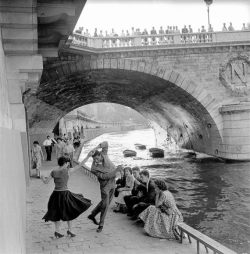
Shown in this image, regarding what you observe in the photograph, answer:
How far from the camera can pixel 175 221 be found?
5.76 m

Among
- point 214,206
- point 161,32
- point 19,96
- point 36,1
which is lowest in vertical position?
point 214,206

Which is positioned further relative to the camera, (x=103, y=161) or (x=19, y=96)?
(x=19, y=96)

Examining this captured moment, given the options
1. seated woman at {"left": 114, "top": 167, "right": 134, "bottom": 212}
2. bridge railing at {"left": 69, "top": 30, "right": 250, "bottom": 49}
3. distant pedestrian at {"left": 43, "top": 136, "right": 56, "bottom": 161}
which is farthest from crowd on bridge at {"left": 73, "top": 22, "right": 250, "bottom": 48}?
seated woman at {"left": 114, "top": 167, "right": 134, "bottom": 212}

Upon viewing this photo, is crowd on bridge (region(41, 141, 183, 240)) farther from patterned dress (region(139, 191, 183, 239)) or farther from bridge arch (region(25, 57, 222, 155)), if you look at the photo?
bridge arch (region(25, 57, 222, 155))

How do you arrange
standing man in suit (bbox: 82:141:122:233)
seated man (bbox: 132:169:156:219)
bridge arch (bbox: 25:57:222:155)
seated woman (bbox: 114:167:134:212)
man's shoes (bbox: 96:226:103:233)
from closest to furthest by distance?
standing man in suit (bbox: 82:141:122:233) → man's shoes (bbox: 96:226:103:233) → seated man (bbox: 132:169:156:219) → seated woman (bbox: 114:167:134:212) → bridge arch (bbox: 25:57:222:155)

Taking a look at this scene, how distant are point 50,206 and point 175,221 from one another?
2.00 meters

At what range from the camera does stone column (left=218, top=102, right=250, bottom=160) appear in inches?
727

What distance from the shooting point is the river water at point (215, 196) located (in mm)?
8045

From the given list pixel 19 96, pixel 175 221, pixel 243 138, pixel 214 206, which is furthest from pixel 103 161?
pixel 243 138

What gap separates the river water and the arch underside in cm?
304

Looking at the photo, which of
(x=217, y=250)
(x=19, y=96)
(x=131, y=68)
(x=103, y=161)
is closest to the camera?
(x=217, y=250)

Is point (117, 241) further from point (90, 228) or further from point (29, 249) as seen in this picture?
point (29, 249)

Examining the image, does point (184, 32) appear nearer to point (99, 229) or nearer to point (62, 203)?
point (99, 229)

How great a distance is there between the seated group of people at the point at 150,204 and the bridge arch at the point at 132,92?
10.0 meters
